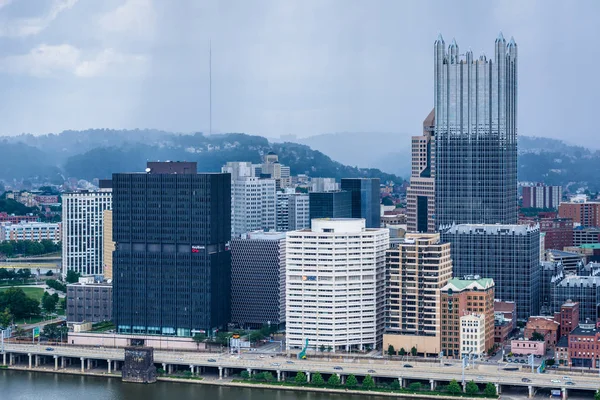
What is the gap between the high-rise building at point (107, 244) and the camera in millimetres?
74500

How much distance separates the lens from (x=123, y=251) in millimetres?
58594

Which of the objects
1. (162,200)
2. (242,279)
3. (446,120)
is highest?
(446,120)

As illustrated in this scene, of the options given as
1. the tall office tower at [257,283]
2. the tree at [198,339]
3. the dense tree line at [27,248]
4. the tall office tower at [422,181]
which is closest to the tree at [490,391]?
the tree at [198,339]

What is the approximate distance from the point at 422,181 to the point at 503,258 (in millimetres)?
19443

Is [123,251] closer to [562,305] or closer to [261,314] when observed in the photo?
[261,314]

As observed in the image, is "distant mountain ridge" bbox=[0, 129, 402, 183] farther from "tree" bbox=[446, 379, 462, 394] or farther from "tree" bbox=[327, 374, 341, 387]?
"tree" bbox=[446, 379, 462, 394]

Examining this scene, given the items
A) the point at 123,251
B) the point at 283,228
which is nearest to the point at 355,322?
the point at 123,251

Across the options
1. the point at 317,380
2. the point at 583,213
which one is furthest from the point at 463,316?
the point at 583,213

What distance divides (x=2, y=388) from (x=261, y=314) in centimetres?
1432

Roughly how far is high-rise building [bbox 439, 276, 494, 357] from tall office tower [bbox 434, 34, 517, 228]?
1271 cm

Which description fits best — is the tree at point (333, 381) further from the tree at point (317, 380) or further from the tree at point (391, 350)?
the tree at point (391, 350)

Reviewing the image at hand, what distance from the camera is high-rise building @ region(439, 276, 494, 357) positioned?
52719mm

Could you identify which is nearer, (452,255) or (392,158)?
(452,255)

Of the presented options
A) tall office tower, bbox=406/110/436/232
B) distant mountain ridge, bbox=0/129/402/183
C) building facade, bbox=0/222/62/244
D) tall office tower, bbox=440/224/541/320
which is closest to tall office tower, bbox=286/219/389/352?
tall office tower, bbox=440/224/541/320
